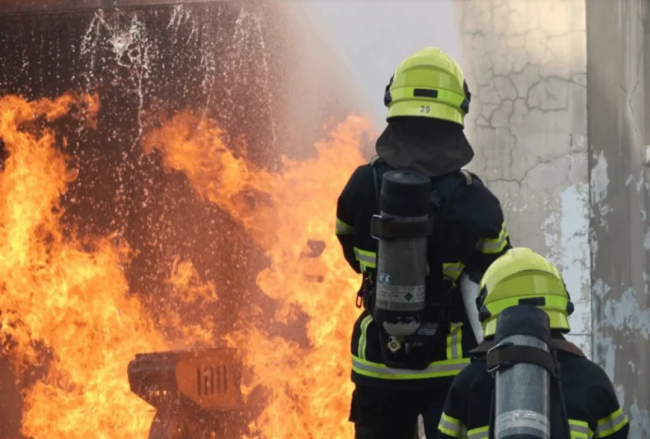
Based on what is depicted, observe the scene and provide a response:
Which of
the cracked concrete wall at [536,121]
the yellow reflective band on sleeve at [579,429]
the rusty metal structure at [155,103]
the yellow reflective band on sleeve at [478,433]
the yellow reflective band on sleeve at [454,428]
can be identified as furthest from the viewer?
the rusty metal structure at [155,103]

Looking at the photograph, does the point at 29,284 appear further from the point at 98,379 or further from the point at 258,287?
the point at 258,287

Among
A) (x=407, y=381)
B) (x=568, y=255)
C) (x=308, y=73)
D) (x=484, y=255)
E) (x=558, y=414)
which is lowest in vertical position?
(x=558, y=414)

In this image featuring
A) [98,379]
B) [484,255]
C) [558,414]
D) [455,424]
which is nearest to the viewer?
[558,414]

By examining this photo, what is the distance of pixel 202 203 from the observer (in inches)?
266

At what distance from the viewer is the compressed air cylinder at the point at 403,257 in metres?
3.56

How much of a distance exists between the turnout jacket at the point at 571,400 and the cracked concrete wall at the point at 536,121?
9.13 feet


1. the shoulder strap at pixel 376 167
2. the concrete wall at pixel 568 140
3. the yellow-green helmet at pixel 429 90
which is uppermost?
the concrete wall at pixel 568 140

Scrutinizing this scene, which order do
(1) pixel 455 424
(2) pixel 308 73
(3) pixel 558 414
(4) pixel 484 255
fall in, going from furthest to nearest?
(2) pixel 308 73
(4) pixel 484 255
(1) pixel 455 424
(3) pixel 558 414

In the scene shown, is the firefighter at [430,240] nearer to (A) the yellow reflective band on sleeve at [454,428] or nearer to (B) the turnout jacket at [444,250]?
(B) the turnout jacket at [444,250]

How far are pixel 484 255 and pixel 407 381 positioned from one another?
544mm

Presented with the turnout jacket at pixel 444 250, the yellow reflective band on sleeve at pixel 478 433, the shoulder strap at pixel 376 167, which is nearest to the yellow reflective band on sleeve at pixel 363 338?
the turnout jacket at pixel 444 250

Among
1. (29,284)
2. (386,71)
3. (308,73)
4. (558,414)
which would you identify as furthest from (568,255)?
(29,284)

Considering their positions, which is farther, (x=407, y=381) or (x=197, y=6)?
(x=197, y=6)

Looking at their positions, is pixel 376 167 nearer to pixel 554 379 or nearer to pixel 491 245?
pixel 491 245
